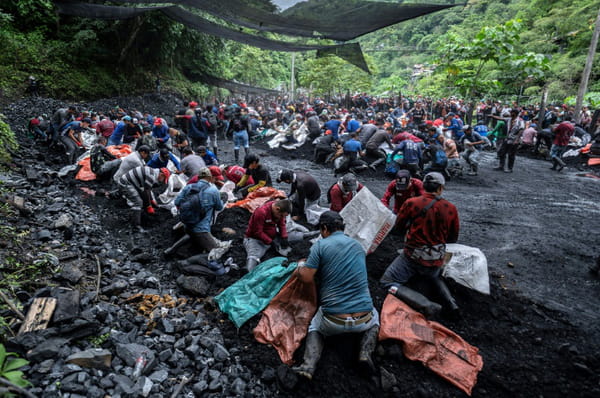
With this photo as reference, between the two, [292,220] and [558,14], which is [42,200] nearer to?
[292,220]

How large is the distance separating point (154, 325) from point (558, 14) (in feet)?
97.2

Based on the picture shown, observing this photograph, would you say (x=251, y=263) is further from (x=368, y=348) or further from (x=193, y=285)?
(x=368, y=348)

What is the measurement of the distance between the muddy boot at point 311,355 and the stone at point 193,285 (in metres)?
1.50

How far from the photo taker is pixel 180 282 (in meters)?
3.68

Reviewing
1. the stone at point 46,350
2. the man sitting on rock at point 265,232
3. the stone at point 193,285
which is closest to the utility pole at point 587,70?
the man sitting on rock at point 265,232

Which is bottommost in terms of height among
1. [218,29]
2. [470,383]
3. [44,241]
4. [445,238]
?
[470,383]

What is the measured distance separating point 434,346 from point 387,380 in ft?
Result: 1.85

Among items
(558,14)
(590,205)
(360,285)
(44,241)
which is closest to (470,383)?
(360,285)

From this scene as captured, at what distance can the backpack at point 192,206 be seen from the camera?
13.6 feet

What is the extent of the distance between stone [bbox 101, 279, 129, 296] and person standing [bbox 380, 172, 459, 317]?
295 centimetres

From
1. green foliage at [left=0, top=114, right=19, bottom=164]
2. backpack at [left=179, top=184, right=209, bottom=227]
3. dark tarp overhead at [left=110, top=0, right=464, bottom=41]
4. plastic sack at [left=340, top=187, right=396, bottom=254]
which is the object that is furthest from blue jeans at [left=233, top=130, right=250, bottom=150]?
plastic sack at [left=340, top=187, right=396, bottom=254]

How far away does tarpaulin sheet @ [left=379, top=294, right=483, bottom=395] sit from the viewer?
101 inches

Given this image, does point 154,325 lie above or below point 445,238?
below

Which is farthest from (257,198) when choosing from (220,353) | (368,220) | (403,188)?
(220,353)
